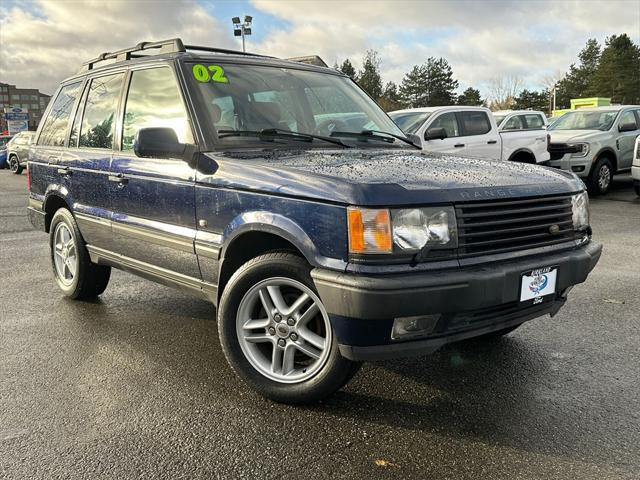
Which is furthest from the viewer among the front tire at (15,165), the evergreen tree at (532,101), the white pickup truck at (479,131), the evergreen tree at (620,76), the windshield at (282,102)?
the evergreen tree at (532,101)

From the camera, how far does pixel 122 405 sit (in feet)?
9.84

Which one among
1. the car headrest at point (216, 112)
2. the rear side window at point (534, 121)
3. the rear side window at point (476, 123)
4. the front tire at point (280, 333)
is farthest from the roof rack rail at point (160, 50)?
the rear side window at point (534, 121)

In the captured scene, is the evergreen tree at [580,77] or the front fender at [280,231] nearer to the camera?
the front fender at [280,231]

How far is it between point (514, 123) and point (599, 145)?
1905 millimetres

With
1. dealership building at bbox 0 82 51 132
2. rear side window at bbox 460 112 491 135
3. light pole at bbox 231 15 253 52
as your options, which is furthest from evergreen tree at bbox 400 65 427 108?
dealership building at bbox 0 82 51 132

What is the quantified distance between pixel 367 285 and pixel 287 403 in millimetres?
910

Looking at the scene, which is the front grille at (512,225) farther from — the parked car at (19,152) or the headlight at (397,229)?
the parked car at (19,152)

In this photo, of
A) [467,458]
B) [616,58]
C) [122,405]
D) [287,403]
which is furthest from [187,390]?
[616,58]

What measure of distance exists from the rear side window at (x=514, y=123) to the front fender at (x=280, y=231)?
35.9 feet

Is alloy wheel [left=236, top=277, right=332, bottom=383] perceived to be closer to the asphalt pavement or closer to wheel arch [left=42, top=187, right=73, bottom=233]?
the asphalt pavement

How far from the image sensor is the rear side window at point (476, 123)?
416 inches

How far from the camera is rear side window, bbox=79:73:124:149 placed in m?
4.26

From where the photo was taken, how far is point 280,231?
2768mm

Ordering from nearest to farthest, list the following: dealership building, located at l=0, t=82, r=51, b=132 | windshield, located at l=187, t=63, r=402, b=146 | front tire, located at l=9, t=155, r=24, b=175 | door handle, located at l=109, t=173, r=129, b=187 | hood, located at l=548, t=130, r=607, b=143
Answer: windshield, located at l=187, t=63, r=402, b=146, door handle, located at l=109, t=173, r=129, b=187, hood, located at l=548, t=130, r=607, b=143, front tire, located at l=9, t=155, r=24, b=175, dealership building, located at l=0, t=82, r=51, b=132
